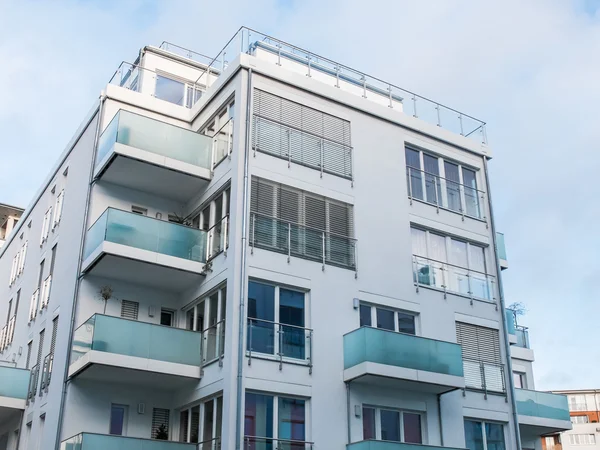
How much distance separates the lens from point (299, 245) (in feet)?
64.4

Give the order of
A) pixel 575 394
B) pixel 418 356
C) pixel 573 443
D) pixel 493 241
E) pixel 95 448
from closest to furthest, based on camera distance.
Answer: pixel 95 448
pixel 418 356
pixel 493 241
pixel 573 443
pixel 575 394

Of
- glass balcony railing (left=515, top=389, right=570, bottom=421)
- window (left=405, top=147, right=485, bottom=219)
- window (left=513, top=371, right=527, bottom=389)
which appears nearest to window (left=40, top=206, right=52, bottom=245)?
window (left=405, top=147, right=485, bottom=219)

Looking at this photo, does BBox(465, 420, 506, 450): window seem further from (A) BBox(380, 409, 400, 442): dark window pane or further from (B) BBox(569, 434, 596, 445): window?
(B) BBox(569, 434, 596, 445): window

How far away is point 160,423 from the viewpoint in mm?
19594

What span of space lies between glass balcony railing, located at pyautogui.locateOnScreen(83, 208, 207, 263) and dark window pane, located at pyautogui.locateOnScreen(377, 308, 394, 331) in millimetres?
4784

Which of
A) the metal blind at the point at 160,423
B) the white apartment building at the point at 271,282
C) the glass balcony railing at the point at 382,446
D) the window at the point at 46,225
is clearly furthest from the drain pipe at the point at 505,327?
the window at the point at 46,225

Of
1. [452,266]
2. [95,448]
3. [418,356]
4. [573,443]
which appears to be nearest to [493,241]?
[452,266]

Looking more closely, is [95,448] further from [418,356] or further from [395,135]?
[395,135]

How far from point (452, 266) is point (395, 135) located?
419cm

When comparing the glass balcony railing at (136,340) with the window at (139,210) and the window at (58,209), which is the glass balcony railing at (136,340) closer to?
the window at (139,210)

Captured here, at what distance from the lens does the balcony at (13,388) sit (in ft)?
74.9

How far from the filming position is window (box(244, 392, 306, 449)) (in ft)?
56.1

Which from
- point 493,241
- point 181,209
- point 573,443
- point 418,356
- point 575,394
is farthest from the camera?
point 575,394

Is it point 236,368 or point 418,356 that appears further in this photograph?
point 418,356
